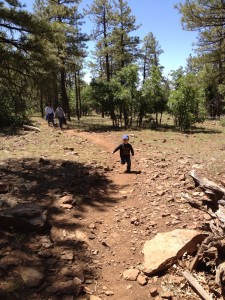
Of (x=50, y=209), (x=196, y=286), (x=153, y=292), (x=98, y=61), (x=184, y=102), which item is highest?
(x=98, y=61)

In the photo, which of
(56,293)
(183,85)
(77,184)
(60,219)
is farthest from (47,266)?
(183,85)

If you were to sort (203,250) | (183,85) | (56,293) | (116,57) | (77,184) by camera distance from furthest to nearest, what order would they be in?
1. (116,57)
2. (183,85)
3. (77,184)
4. (203,250)
5. (56,293)

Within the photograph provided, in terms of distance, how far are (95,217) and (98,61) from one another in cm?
2829

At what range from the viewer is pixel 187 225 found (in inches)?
253

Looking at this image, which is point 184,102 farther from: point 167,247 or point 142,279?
point 142,279

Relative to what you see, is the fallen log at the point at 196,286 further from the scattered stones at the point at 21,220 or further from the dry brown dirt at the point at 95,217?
the scattered stones at the point at 21,220

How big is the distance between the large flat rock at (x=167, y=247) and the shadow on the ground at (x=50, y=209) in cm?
95

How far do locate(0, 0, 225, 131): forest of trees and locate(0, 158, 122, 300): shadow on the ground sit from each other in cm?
245

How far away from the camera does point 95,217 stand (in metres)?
6.99

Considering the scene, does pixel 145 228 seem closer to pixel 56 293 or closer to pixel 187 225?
pixel 187 225

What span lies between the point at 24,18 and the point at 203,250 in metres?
8.10

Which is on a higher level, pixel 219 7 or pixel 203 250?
pixel 219 7

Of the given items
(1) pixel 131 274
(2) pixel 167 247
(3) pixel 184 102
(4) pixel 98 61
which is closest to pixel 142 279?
(1) pixel 131 274

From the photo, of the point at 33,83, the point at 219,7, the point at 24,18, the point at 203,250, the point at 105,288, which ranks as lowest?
the point at 105,288
